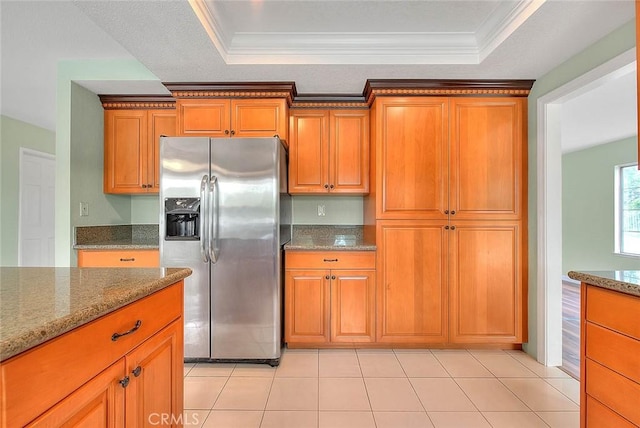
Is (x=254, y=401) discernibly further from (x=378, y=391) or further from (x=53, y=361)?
(x=53, y=361)

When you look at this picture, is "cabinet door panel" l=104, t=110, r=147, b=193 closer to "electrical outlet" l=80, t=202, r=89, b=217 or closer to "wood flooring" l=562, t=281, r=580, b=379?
"electrical outlet" l=80, t=202, r=89, b=217

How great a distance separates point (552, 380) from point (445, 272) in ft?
3.24

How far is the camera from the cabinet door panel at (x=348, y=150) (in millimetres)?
3047

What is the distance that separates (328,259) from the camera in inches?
107

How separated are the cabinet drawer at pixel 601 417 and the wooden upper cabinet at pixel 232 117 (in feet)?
8.28

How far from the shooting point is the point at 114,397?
940mm

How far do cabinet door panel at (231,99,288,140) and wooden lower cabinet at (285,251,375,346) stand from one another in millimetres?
1120

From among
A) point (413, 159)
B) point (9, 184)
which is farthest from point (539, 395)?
point (9, 184)

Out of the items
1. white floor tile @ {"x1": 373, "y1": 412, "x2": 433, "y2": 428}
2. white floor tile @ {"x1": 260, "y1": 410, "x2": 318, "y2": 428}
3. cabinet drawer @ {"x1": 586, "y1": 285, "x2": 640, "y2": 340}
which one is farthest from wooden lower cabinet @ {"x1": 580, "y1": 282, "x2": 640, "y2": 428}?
white floor tile @ {"x1": 260, "y1": 410, "x2": 318, "y2": 428}

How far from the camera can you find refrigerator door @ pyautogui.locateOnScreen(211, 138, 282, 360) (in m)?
2.47

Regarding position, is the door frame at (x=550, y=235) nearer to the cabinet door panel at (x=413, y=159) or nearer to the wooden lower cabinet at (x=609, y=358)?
the cabinet door panel at (x=413, y=159)

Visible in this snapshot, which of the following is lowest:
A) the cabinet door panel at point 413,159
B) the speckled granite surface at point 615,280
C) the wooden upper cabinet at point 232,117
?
the speckled granite surface at point 615,280

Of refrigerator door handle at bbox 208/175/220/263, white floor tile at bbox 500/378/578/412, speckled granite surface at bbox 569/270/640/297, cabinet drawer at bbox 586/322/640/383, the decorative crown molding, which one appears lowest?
white floor tile at bbox 500/378/578/412

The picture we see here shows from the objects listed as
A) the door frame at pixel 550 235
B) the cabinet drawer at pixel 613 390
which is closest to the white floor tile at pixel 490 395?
the door frame at pixel 550 235
